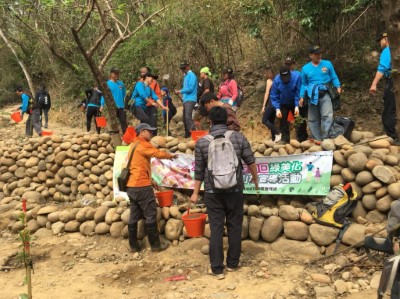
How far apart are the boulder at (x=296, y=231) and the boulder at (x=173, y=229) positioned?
1505 millimetres

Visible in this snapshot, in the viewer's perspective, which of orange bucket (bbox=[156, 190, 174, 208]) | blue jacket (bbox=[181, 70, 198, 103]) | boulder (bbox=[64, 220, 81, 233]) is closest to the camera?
orange bucket (bbox=[156, 190, 174, 208])

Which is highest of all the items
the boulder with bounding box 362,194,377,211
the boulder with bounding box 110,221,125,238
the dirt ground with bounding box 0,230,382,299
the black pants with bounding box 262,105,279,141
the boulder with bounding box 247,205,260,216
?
the black pants with bounding box 262,105,279,141

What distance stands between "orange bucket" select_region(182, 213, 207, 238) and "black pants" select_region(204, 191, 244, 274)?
0.76m

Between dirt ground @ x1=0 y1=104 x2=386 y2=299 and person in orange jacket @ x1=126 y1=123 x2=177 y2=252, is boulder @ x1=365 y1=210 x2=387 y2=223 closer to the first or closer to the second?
dirt ground @ x1=0 y1=104 x2=386 y2=299

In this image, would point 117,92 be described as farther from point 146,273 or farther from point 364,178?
point 364,178

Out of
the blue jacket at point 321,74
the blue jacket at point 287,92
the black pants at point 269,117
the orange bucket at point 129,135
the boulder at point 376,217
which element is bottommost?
the boulder at point 376,217

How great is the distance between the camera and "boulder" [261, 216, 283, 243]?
4934mm

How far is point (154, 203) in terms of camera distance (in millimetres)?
5406

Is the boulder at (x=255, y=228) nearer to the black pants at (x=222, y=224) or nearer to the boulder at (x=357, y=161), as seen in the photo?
the black pants at (x=222, y=224)

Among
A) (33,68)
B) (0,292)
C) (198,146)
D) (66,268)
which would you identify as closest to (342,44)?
(198,146)

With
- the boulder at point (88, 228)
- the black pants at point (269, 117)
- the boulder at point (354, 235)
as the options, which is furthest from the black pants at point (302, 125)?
the boulder at point (88, 228)

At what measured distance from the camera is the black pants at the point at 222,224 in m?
4.39

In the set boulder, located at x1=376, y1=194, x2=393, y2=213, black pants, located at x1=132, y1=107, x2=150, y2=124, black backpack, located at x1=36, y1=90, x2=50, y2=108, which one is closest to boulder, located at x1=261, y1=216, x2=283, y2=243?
boulder, located at x1=376, y1=194, x2=393, y2=213

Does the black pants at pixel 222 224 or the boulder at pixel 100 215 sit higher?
the black pants at pixel 222 224
